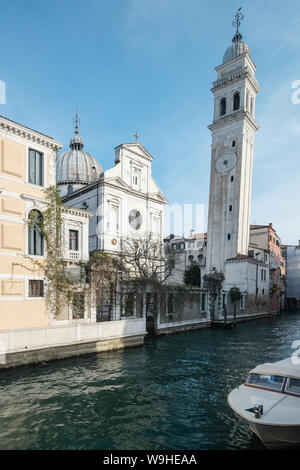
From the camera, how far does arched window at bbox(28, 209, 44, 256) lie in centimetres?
1677

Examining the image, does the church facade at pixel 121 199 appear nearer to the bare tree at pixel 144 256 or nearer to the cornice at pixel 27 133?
the bare tree at pixel 144 256

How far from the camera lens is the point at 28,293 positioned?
53.5 feet

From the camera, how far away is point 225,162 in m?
44.0

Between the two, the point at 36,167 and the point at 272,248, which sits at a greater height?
the point at 36,167

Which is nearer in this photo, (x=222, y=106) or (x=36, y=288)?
(x=36, y=288)

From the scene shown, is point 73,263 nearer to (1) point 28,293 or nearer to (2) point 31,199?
(1) point 28,293

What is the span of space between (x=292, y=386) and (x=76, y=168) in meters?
35.3

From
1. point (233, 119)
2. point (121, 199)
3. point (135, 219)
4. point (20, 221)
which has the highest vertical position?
point (233, 119)

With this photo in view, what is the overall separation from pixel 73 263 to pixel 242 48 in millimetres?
45102

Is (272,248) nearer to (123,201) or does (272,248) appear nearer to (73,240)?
(123,201)

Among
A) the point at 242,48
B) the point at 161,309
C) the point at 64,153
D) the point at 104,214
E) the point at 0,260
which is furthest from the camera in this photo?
the point at 242,48

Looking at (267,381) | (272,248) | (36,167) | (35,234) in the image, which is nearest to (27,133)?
(36,167)

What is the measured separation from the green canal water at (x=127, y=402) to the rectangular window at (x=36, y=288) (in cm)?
408
